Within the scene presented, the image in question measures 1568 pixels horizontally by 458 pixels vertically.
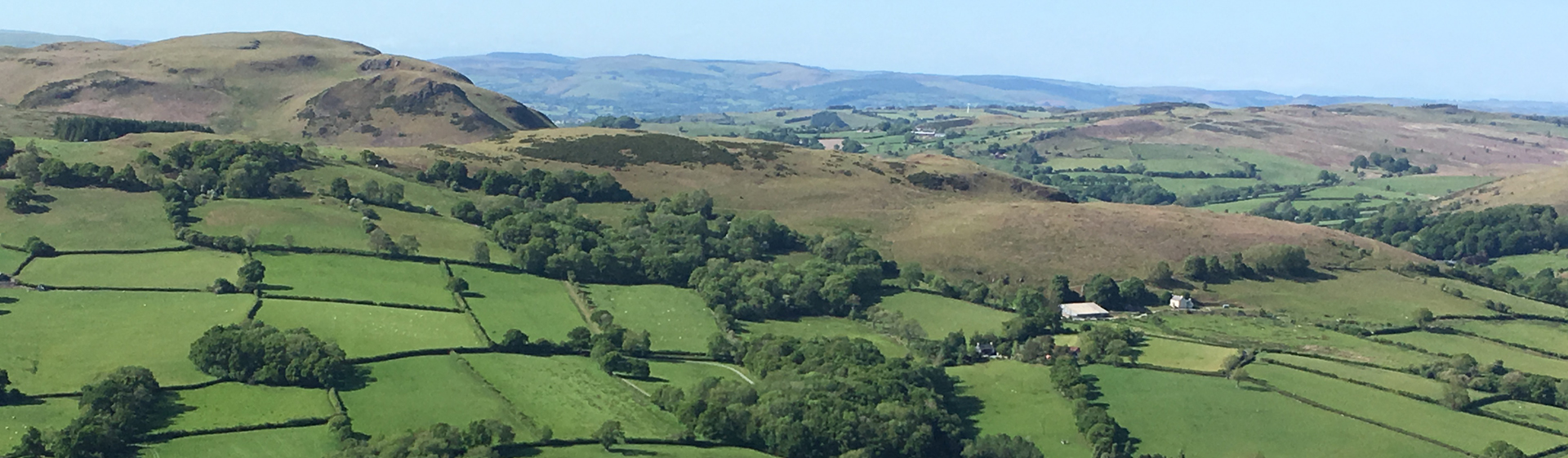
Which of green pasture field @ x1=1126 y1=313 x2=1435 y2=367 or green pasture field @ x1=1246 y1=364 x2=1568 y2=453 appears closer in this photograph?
green pasture field @ x1=1246 y1=364 x2=1568 y2=453

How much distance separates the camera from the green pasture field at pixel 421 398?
74562mm

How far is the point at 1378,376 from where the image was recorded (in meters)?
93.5

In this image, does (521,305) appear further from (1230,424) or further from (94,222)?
(1230,424)

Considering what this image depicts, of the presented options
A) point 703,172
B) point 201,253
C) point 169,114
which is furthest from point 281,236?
point 169,114

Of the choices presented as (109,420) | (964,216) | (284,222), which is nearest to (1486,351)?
(964,216)

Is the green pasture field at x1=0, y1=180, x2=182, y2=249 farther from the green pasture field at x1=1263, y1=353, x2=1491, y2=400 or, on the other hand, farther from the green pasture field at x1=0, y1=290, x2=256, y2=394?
the green pasture field at x1=1263, y1=353, x2=1491, y2=400

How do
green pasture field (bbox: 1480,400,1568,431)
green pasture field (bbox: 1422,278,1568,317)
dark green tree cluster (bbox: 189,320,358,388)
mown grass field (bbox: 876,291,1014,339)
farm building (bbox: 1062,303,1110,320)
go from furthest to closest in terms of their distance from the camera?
green pasture field (bbox: 1422,278,1568,317) < farm building (bbox: 1062,303,1110,320) < mown grass field (bbox: 876,291,1014,339) < green pasture field (bbox: 1480,400,1568,431) < dark green tree cluster (bbox: 189,320,358,388)

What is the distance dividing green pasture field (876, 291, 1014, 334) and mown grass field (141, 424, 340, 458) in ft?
179

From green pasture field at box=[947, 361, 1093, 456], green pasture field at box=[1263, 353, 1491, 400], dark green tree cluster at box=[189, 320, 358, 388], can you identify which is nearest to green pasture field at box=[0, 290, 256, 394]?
dark green tree cluster at box=[189, 320, 358, 388]

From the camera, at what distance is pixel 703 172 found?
541ft

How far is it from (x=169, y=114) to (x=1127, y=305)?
160470mm

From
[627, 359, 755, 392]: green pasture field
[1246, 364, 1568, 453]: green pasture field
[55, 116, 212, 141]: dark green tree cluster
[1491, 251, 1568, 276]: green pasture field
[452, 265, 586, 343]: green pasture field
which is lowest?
[1491, 251, 1568, 276]: green pasture field

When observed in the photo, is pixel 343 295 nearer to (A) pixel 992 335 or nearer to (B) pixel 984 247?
(A) pixel 992 335

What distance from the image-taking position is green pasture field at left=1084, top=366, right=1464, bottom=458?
78.1 meters
